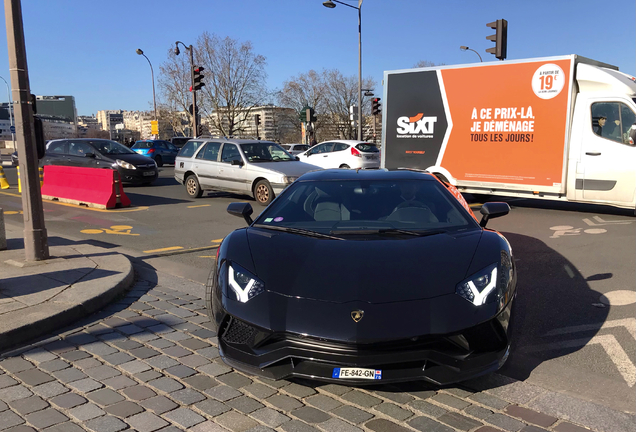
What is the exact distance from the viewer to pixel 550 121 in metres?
10.7

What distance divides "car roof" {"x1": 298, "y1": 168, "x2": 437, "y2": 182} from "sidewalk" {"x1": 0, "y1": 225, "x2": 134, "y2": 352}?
2.22 m

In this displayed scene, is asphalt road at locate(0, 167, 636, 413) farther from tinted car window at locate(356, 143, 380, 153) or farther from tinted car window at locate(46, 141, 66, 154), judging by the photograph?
tinted car window at locate(356, 143, 380, 153)

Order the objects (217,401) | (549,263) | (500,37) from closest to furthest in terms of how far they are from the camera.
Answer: (217,401), (549,263), (500,37)

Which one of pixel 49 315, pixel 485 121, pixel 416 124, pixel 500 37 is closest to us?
pixel 49 315

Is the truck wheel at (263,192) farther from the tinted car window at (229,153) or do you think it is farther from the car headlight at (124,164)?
the car headlight at (124,164)

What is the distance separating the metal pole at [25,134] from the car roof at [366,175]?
3.35m

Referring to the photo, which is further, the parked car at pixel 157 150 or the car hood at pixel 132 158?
the parked car at pixel 157 150

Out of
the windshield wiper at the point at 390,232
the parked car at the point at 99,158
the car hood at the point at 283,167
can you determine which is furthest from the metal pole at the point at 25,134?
the parked car at the point at 99,158

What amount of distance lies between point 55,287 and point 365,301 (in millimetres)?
3583

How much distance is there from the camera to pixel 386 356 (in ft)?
9.34

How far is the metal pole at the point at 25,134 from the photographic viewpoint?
6.05 m

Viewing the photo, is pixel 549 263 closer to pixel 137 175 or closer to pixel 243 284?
pixel 243 284

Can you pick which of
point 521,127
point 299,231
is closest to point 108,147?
point 521,127

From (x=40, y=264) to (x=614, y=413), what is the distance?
5.74 metres
